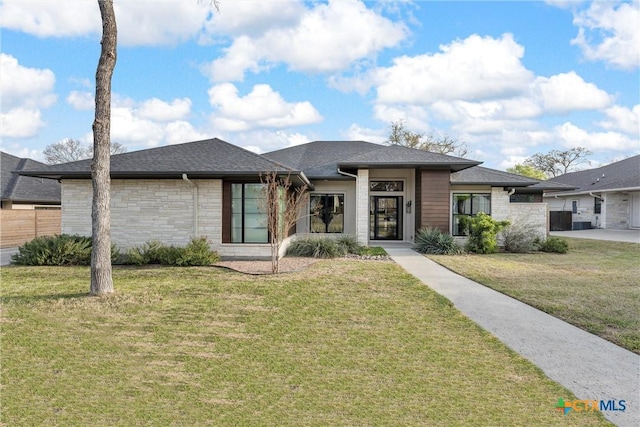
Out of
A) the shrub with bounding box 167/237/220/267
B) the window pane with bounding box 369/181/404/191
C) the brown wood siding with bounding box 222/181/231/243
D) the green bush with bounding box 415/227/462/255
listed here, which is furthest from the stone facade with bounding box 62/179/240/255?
the window pane with bounding box 369/181/404/191

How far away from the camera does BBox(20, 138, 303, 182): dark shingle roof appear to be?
11891 mm

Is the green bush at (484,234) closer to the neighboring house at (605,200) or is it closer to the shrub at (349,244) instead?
the shrub at (349,244)

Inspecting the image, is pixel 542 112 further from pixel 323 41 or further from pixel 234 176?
pixel 234 176

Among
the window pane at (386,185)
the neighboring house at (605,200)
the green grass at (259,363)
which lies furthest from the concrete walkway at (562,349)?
the neighboring house at (605,200)

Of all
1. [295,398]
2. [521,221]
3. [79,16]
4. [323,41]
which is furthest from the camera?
[521,221]

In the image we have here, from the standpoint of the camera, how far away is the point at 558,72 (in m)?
17.3

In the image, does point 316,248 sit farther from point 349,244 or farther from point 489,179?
point 489,179

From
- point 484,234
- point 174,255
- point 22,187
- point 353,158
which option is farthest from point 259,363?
point 22,187

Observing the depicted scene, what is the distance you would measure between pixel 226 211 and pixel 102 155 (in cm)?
539

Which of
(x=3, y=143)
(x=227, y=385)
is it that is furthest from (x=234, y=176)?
(x=3, y=143)

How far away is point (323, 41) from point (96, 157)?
9543 millimetres

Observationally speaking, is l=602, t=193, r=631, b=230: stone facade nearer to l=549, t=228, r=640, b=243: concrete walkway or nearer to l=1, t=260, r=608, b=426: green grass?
l=549, t=228, r=640, b=243: concrete walkway

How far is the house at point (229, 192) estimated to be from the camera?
1244 centimetres

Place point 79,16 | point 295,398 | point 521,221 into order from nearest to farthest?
point 295,398 < point 79,16 < point 521,221
